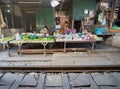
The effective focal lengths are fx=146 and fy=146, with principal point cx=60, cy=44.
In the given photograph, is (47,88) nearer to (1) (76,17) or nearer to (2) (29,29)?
(1) (76,17)

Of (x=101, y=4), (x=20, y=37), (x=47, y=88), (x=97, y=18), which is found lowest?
(x=47, y=88)

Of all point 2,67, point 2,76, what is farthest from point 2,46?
point 2,76

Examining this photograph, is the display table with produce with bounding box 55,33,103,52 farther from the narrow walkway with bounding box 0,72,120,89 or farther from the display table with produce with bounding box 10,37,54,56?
the narrow walkway with bounding box 0,72,120,89

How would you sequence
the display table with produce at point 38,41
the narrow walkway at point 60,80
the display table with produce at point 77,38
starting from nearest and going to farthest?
the narrow walkway at point 60,80 → the display table with produce at point 38,41 → the display table with produce at point 77,38

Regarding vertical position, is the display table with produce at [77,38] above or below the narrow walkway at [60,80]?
above

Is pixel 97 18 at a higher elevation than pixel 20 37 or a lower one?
higher

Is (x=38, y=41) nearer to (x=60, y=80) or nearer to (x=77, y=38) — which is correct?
(x=77, y=38)

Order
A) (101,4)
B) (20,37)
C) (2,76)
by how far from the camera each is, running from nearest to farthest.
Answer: (2,76) < (20,37) < (101,4)

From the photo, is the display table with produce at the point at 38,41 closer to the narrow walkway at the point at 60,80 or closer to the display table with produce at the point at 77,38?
the display table with produce at the point at 77,38

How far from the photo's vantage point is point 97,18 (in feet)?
31.9

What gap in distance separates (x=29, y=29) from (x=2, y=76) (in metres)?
11.0

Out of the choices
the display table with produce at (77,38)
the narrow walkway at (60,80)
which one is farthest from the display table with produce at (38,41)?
the narrow walkway at (60,80)

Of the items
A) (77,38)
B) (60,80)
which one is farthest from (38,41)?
(60,80)

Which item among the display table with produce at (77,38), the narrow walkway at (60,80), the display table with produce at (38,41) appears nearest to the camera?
the narrow walkway at (60,80)
